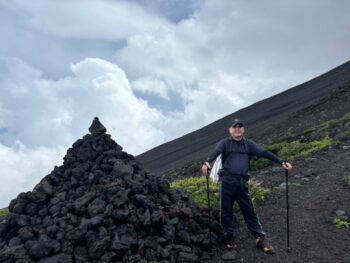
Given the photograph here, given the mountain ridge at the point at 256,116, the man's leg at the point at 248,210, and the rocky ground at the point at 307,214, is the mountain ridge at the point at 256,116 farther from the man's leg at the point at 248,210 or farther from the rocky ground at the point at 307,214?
the man's leg at the point at 248,210

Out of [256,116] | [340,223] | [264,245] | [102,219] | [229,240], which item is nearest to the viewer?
[102,219]

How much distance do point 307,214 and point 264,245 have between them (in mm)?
2722

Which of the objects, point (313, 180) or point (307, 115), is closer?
point (313, 180)

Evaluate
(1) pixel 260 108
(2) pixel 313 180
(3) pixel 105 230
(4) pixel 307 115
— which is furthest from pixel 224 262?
(1) pixel 260 108

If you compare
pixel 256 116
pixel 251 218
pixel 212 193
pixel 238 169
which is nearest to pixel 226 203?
pixel 251 218

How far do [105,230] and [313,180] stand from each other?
8607mm

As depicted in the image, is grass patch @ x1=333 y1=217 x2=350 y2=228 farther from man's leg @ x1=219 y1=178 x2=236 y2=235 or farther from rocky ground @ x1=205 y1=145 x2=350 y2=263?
man's leg @ x1=219 y1=178 x2=236 y2=235

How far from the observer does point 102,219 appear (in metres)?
11.1

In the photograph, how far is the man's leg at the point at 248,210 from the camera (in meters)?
11.4

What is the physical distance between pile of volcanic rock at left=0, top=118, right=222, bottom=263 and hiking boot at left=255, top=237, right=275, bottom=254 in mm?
1088

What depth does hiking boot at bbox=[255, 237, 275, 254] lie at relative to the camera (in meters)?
11.3

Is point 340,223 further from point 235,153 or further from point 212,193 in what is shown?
point 212,193

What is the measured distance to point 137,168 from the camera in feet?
44.4

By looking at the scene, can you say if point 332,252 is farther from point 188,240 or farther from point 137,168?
point 137,168
